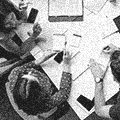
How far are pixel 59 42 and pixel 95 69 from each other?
0.39 metres

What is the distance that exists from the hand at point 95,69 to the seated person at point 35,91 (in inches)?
7.4

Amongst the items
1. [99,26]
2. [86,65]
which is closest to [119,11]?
[99,26]

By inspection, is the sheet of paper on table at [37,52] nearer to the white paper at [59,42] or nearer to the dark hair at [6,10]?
the white paper at [59,42]

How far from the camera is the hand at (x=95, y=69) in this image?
2.26m

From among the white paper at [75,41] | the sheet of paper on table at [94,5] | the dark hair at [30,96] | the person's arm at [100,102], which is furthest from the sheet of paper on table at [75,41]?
the dark hair at [30,96]

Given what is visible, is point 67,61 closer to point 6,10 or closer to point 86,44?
point 86,44

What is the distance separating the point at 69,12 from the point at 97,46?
38cm

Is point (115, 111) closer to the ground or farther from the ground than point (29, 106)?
closer to the ground

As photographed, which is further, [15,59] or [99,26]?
[15,59]

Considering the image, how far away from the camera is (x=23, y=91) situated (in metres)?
1.98

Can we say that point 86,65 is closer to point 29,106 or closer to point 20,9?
point 29,106

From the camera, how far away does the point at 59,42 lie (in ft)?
7.81

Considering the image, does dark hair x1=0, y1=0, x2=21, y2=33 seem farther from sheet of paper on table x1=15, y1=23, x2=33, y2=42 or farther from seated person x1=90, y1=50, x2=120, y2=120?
seated person x1=90, y1=50, x2=120, y2=120

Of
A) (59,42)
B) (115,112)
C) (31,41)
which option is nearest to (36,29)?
(31,41)
